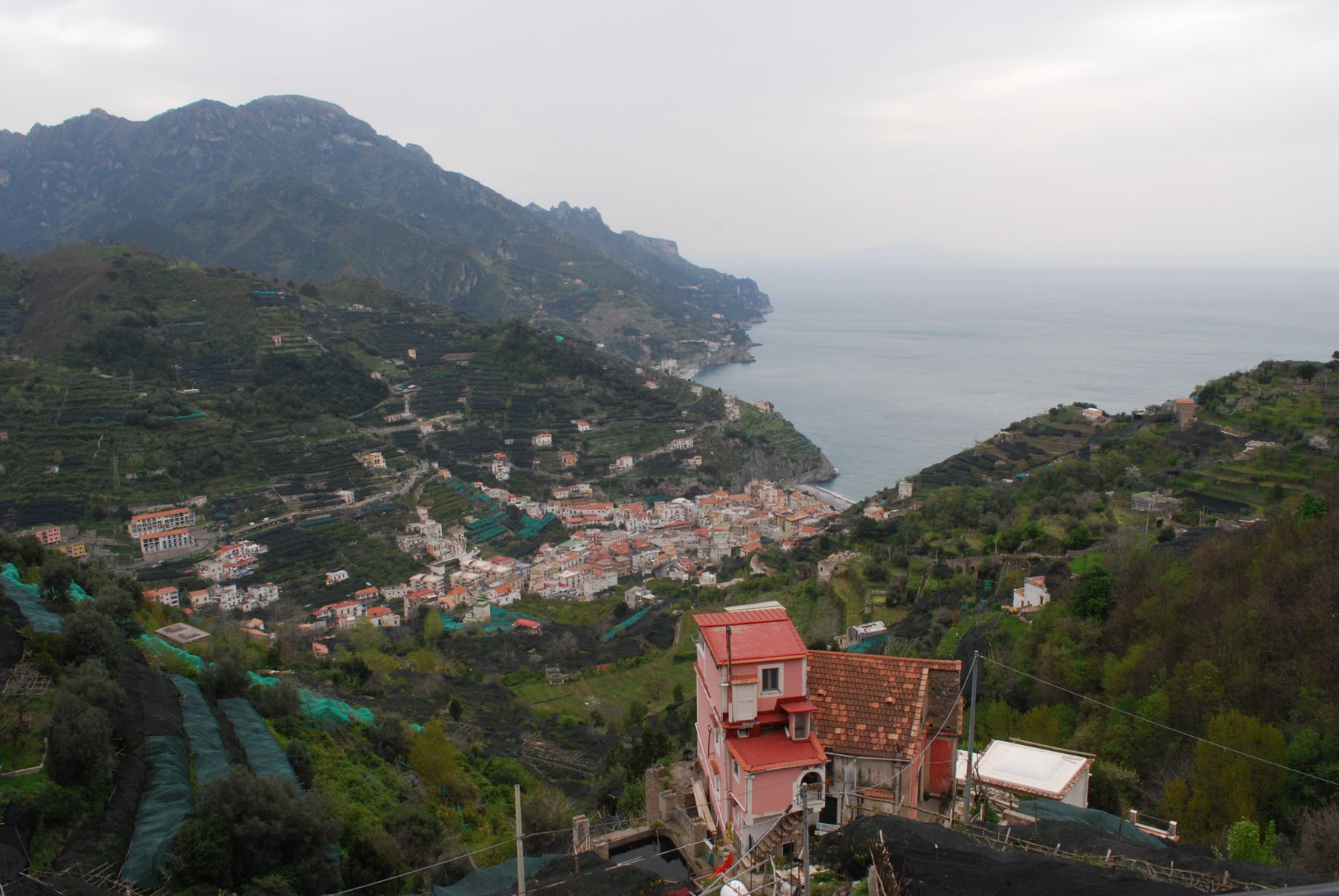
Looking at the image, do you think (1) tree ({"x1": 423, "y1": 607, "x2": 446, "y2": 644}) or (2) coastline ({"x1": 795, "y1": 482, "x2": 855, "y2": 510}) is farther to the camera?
(2) coastline ({"x1": 795, "y1": 482, "x2": 855, "y2": 510})

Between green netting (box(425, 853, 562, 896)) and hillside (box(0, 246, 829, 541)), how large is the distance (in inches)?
873

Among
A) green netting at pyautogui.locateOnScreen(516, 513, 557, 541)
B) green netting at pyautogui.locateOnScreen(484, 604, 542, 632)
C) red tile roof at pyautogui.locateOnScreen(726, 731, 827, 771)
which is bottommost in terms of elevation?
green netting at pyautogui.locateOnScreen(484, 604, 542, 632)

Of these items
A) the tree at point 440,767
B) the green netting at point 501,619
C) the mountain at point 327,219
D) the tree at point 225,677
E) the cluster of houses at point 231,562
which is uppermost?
the mountain at point 327,219

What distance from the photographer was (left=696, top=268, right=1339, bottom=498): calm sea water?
146ft

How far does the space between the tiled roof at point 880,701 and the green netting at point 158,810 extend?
418cm

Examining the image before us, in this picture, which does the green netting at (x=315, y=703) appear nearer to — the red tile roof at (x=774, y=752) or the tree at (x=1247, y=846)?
the red tile roof at (x=774, y=752)

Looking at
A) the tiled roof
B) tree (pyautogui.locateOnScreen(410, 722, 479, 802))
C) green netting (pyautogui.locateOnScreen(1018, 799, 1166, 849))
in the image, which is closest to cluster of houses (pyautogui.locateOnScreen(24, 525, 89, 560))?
tree (pyautogui.locateOnScreen(410, 722, 479, 802))

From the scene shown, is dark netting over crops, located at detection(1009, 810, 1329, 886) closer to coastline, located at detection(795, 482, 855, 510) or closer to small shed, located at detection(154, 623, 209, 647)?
small shed, located at detection(154, 623, 209, 647)

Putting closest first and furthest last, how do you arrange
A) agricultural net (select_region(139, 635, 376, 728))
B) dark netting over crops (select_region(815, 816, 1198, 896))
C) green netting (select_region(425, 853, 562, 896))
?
dark netting over crops (select_region(815, 816, 1198, 896)) → green netting (select_region(425, 853, 562, 896)) → agricultural net (select_region(139, 635, 376, 728))

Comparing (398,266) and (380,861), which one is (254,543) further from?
(398,266)

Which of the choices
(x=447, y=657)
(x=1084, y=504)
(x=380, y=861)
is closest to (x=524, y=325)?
(x=447, y=657)

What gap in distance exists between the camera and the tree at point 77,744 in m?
5.50

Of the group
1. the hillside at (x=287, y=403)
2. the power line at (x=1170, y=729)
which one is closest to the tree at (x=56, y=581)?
the power line at (x=1170, y=729)

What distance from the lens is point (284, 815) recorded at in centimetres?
565
